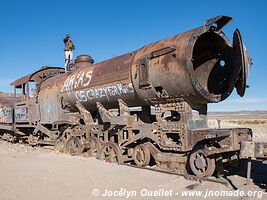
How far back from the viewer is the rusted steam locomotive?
24.8ft

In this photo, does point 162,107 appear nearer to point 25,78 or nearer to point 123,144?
point 123,144

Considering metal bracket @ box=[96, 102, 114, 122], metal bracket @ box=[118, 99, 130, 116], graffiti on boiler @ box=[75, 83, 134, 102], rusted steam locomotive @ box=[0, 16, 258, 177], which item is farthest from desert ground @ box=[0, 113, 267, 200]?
graffiti on boiler @ box=[75, 83, 134, 102]

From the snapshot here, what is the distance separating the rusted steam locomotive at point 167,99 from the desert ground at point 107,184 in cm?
63

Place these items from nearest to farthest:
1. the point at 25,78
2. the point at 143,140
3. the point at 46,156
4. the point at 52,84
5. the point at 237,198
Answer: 1. the point at 237,198
2. the point at 143,140
3. the point at 46,156
4. the point at 52,84
5. the point at 25,78

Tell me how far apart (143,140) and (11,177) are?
3.91 metres

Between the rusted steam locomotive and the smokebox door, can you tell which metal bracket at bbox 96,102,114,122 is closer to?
the rusted steam locomotive

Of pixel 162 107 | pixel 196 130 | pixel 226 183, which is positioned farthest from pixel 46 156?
pixel 226 183

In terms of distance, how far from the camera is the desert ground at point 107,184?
6.31m

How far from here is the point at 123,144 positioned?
9711mm

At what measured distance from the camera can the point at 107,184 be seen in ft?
23.8

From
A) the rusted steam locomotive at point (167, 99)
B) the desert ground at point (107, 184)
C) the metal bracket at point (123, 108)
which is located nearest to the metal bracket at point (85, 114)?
the rusted steam locomotive at point (167, 99)

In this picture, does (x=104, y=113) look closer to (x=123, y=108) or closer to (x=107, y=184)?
(x=123, y=108)

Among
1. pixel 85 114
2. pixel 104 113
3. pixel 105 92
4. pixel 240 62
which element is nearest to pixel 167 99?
pixel 240 62

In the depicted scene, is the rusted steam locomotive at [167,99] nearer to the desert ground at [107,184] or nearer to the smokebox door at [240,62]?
the smokebox door at [240,62]
